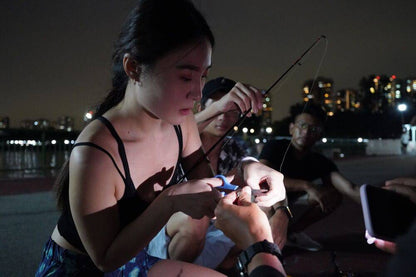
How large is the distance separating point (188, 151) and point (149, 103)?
24.8 inches

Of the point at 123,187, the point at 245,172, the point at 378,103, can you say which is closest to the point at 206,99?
the point at 245,172

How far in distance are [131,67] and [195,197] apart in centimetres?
66

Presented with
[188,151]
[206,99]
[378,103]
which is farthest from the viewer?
[378,103]

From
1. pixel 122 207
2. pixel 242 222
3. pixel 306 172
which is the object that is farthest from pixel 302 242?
pixel 242 222

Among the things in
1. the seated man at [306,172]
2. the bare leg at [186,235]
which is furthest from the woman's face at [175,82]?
the seated man at [306,172]

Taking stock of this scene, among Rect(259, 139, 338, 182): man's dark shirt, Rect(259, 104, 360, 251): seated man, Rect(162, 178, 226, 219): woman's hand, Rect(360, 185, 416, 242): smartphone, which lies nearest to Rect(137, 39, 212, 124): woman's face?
Rect(162, 178, 226, 219): woman's hand

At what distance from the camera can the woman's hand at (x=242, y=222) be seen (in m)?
1.48

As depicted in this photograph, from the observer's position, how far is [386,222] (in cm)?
188

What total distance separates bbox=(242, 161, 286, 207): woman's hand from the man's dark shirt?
261 centimetres

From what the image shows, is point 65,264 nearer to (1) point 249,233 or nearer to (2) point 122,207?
(2) point 122,207

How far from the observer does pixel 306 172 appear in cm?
498

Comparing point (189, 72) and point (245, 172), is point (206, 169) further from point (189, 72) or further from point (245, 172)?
point (189, 72)

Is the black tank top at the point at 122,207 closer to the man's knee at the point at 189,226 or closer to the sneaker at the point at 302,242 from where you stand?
the man's knee at the point at 189,226

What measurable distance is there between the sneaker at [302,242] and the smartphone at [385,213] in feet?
8.88
